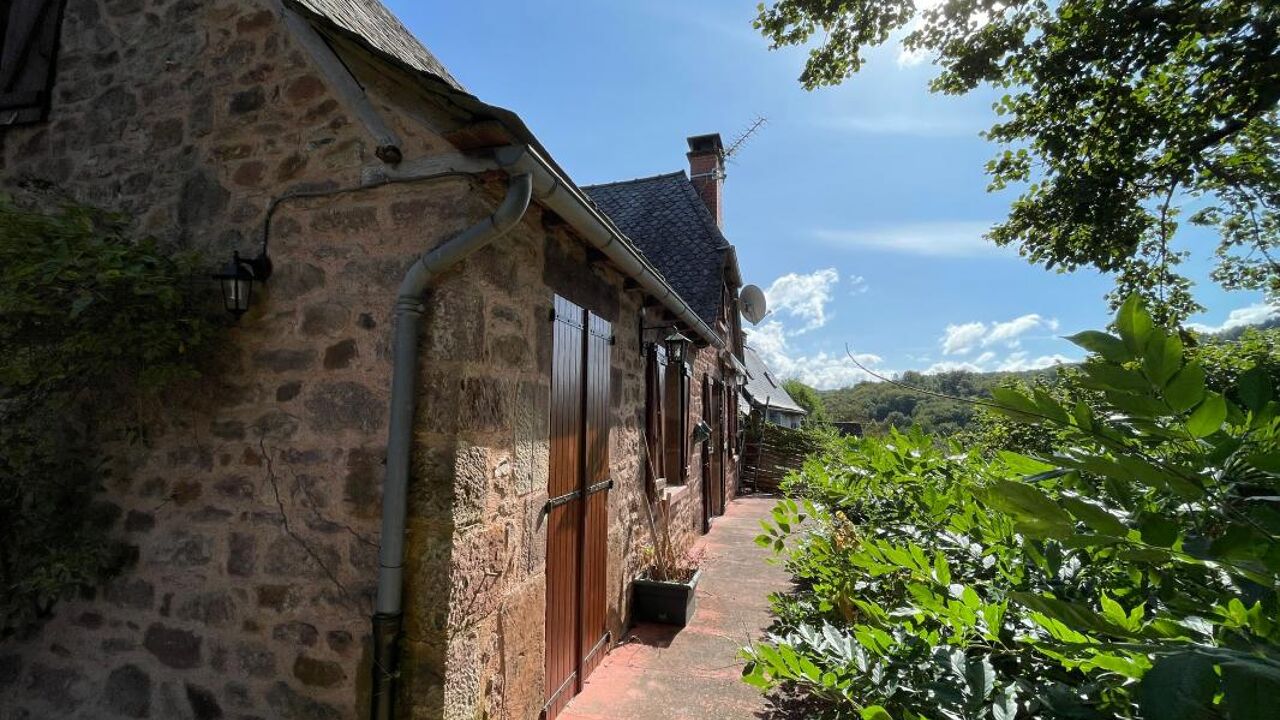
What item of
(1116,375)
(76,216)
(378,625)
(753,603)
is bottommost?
(753,603)

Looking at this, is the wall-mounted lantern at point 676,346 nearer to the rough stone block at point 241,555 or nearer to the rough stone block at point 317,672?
the rough stone block at point 241,555

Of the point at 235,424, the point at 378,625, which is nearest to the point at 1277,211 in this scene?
the point at 378,625

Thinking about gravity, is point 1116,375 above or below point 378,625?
above

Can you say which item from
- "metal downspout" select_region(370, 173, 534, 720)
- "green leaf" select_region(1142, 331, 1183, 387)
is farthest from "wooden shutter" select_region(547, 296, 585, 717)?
"green leaf" select_region(1142, 331, 1183, 387)

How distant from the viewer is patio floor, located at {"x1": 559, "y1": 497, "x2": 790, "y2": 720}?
358 centimetres

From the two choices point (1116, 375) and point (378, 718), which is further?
point (378, 718)

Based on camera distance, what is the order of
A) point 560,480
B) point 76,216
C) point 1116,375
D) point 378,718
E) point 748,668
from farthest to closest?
1. point 560,480
2. point 76,216
3. point 378,718
4. point 748,668
5. point 1116,375

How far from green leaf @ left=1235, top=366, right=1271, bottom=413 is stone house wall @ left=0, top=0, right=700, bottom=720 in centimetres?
245

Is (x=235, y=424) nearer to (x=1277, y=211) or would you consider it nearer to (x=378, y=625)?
(x=378, y=625)

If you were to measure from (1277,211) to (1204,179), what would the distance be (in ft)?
3.89

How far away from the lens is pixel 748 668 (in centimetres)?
156

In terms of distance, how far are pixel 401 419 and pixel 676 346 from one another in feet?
14.8

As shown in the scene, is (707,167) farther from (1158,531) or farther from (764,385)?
(764,385)

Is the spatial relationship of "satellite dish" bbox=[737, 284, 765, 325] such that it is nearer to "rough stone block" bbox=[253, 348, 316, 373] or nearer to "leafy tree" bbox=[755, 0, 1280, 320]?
"leafy tree" bbox=[755, 0, 1280, 320]
